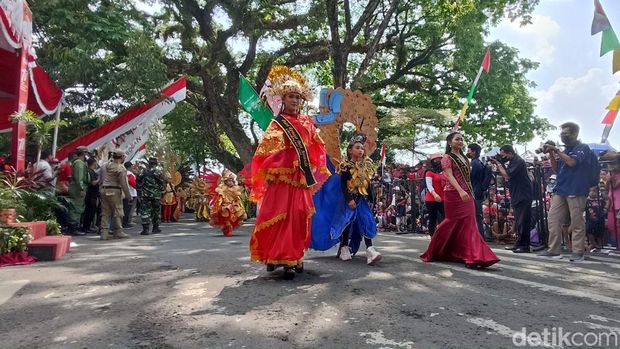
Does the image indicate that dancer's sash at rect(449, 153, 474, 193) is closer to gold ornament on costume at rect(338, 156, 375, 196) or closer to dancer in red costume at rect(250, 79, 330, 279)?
gold ornament on costume at rect(338, 156, 375, 196)

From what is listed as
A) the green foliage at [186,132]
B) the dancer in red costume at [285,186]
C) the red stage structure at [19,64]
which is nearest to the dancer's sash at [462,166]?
the dancer in red costume at [285,186]

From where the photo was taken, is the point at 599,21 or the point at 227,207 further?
the point at 227,207

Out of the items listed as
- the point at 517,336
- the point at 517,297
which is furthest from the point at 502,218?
the point at 517,336

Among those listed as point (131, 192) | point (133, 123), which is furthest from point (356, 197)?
point (133, 123)

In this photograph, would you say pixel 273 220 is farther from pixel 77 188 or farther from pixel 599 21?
pixel 599 21

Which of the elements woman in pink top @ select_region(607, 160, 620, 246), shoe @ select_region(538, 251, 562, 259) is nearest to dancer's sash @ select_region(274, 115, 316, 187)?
shoe @ select_region(538, 251, 562, 259)

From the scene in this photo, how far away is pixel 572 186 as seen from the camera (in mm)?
6500

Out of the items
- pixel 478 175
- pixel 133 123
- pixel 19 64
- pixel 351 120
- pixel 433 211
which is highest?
pixel 19 64

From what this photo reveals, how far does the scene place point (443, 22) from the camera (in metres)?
18.2

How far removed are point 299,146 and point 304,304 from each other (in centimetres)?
183

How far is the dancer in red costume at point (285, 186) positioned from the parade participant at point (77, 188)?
691 centimetres

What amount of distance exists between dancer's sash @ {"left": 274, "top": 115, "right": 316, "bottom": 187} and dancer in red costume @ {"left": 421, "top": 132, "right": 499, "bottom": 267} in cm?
198

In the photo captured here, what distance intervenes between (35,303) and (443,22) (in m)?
17.9

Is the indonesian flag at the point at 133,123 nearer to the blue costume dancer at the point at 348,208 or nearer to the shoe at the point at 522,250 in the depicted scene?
the blue costume dancer at the point at 348,208
